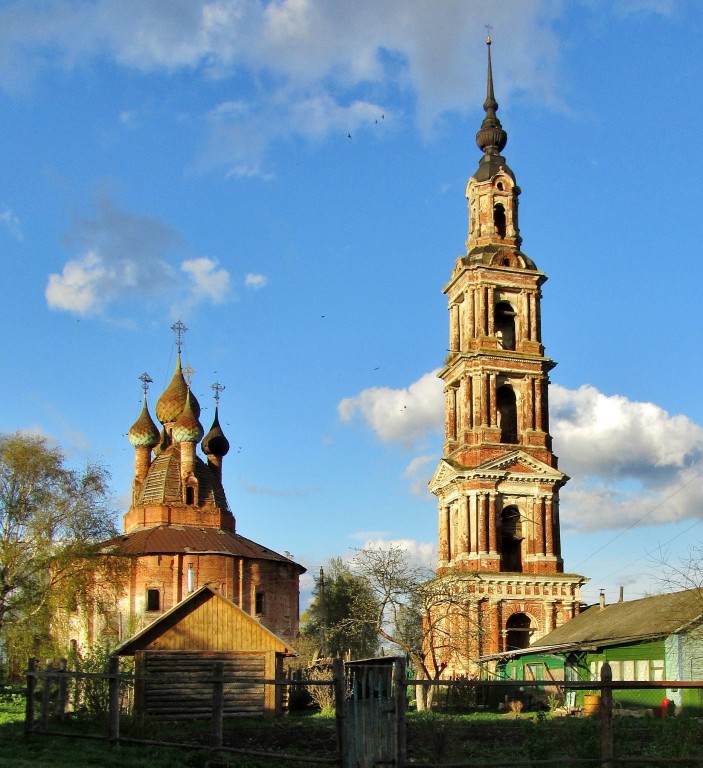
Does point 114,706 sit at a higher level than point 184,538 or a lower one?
lower

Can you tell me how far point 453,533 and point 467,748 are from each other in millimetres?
26898

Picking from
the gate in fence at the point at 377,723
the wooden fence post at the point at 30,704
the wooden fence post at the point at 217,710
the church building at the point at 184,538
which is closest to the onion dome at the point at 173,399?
the church building at the point at 184,538

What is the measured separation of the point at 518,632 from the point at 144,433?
24244 mm

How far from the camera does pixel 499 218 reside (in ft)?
155

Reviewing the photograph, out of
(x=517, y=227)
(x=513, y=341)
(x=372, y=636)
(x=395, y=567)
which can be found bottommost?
(x=372, y=636)

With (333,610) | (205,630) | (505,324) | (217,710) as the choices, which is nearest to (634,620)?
(205,630)

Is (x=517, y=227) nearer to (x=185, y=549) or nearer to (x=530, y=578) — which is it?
(x=530, y=578)

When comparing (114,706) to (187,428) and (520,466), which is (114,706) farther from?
(187,428)

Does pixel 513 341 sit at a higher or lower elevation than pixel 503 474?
higher

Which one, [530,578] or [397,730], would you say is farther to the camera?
[530,578]

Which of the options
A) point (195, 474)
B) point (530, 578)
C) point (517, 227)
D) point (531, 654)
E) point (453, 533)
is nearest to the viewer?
point (531, 654)

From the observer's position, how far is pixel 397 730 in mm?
12266

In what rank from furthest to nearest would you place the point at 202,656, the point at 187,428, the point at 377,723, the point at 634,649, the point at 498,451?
the point at 187,428, the point at 498,451, the point at 634,649, the point at 202,656, the point at 377,723

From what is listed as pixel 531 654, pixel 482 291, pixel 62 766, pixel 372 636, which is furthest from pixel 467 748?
pixel 372 636
